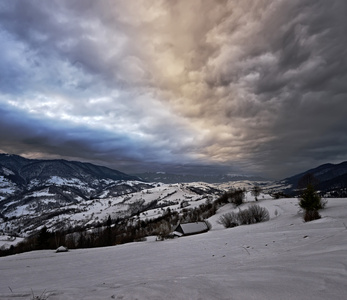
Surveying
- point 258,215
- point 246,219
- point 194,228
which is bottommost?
point 194,228

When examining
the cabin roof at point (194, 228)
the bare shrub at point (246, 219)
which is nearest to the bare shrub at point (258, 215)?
the bare shrub at point (246, 219)

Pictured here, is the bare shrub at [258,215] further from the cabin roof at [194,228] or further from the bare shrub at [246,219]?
the cabin roof at [194,228]

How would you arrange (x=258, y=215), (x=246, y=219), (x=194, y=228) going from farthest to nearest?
(x=194, y=228) < (x=246, y=219) < (x=258, y=215)

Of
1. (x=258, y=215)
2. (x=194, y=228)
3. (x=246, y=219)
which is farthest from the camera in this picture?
(x=194, y=228)

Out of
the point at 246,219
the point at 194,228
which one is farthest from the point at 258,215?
the point at 194,228

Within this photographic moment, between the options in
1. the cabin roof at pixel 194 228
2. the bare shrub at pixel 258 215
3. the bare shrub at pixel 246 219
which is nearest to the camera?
the bare shrub at pixel 258 215

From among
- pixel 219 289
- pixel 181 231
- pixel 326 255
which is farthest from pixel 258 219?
pixel 219 289

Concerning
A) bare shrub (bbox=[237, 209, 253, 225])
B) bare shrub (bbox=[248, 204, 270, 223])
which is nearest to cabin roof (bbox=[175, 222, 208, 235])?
bare shrub (bbox=[237, 209, 253, 225])

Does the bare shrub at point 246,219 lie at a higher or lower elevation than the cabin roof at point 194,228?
higher

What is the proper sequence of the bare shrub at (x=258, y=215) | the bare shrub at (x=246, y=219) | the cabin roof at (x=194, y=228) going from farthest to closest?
the cabin roof at (x=194, y=228)
the bare shrub at (x=246, y=219)
the bare shrub at (x=258, y=215)

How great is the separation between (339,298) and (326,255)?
258cm

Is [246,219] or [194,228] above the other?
→ [246,219]

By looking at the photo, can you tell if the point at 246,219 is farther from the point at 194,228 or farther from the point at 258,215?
the point at 194,228

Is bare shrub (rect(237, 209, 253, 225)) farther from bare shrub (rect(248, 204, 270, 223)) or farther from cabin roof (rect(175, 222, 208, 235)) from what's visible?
cabin roof (rect(175, 222, 208, 235))
